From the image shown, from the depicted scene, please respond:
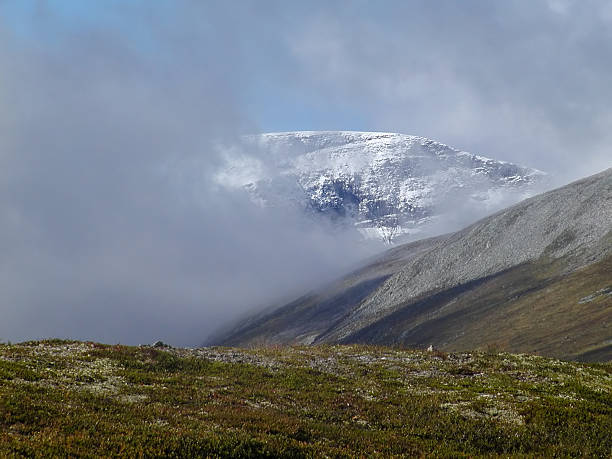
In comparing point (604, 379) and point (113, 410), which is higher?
point (113, 410)

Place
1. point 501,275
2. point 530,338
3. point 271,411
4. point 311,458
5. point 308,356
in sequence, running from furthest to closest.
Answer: point 501,275, point 530,338, point 308,356, point 271,411, point 311,458

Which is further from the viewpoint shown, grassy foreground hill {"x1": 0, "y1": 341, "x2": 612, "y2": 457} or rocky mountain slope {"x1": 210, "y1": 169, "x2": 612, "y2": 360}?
rocky mountain slope {"x1": 210, "y1": 169, "x2": 612, "y2": 360}

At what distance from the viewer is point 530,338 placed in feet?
391

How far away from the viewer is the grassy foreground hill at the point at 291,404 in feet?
56.8

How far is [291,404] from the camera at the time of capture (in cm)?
2605

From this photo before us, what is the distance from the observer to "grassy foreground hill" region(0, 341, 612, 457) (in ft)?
56.8

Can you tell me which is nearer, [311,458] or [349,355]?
[311,458]

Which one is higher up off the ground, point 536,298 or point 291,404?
point 291,404

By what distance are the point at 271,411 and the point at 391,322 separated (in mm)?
169422

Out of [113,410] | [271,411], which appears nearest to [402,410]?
[271,411]

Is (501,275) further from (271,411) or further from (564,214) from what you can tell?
(271,411)

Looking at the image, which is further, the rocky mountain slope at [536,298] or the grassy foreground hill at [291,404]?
the rocky mountain slope at [536,298]

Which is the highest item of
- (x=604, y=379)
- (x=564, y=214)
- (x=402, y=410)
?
A: (x=564, y=214)

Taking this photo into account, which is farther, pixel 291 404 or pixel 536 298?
pixel 536 298
